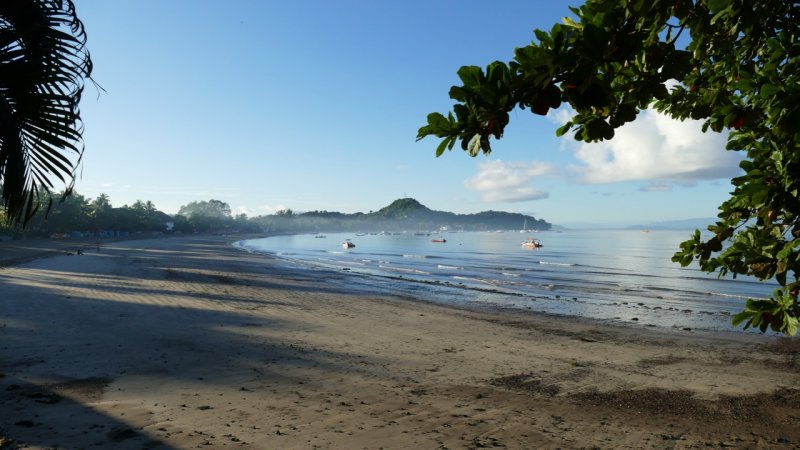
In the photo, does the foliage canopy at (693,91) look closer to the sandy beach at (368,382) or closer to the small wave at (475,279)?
the sandy beach at (368,382)

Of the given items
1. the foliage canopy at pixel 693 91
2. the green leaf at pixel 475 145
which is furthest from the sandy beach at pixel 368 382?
the green leaf at pixel 475 145

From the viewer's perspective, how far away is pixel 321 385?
7.63 m

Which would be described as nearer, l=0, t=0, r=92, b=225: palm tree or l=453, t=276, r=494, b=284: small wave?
l=0, t=0, r=92, b=225: palm tree

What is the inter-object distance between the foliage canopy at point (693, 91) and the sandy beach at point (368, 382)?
335 centimetres

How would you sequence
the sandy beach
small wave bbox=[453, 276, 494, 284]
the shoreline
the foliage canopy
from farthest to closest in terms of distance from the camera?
small wave bbox=[453, 276, 494, 284], the shoreline, the sandy beach, the foliage canopy

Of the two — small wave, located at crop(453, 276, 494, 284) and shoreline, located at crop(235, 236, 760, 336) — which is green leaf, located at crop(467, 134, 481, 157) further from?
small wave, located at crop(453, 276, 494, 284)

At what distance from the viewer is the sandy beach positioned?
18.7 feet

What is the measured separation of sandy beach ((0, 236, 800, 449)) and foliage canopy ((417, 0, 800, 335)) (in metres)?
3.35

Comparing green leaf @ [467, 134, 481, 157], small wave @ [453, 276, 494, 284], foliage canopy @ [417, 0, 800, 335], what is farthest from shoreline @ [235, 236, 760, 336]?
green leaf @ [467, 134, 481, 157]

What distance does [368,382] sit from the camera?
7945mm

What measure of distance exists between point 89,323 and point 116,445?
26.6ft

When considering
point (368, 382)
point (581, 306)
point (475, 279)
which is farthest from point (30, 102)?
point (475, 279)

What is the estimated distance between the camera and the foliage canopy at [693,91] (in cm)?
215

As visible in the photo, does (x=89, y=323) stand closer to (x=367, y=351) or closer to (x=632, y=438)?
(x=367, y=351)
